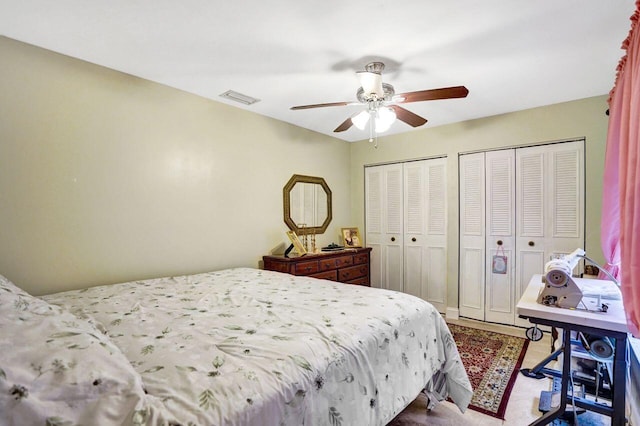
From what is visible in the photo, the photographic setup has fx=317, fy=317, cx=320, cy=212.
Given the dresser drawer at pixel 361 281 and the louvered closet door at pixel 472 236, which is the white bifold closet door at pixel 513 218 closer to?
the louvered closet door at pixel 472 236

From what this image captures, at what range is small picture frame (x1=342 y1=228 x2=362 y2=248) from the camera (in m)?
4.32

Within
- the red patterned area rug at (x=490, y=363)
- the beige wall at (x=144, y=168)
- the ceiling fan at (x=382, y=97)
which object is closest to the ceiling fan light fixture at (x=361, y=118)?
the ceiling fan at (x=382, y=97)

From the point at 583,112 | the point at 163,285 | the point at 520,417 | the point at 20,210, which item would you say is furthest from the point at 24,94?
the point at 583,112

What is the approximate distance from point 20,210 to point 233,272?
1.49 m

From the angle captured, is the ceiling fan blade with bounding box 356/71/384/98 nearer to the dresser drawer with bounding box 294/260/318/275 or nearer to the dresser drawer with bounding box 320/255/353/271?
the dresser drawer with bounding box 294/260/318/275

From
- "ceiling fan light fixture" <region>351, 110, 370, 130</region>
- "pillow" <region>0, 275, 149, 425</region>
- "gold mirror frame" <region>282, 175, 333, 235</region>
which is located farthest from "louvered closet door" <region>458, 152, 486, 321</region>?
"pillow" <region>0, 275, 149, 425</region>

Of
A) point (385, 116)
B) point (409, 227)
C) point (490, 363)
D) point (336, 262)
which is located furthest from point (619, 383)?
point (409, 227)

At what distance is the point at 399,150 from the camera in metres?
4.26

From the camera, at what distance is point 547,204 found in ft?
10.8

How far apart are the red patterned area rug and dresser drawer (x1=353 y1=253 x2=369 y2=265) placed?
1.26 m

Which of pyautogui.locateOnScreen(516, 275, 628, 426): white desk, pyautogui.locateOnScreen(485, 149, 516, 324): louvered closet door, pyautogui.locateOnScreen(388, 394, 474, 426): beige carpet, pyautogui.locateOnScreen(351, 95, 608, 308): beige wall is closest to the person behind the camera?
pyautogui.locateOnScreen(516, 275, 628, 426): white desk

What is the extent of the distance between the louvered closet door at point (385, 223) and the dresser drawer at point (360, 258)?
0.40 m

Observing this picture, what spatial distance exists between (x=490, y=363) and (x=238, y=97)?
324 centimetres

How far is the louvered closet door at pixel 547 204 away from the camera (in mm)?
3137
